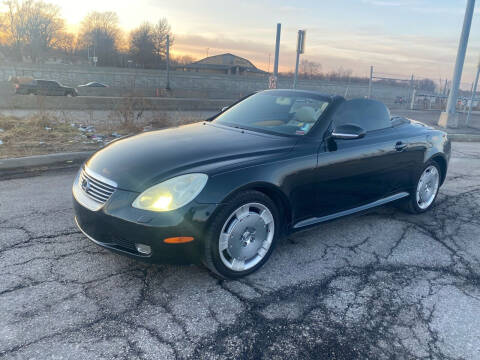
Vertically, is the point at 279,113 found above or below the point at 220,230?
above

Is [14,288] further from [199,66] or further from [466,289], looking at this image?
[199,66]

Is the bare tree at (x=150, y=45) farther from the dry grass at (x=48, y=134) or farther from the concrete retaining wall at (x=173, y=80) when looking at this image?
the dry grass at (x=48, y=134)

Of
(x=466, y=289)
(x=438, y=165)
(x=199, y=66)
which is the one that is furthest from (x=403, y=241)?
(x=199, y=66)

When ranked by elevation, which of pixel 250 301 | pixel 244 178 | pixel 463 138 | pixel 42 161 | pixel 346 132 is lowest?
pixel 250 301

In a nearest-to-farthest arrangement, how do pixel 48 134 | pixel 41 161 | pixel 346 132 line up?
1. pixel 346 132
2. pixel 41 161
3. pixel 48 134

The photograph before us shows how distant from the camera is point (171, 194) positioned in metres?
2.81

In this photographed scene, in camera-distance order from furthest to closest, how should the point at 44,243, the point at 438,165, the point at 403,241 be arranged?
the point at 438,165 < the point at 403,241 < the point at 44,243

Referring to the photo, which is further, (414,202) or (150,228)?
(414,202)

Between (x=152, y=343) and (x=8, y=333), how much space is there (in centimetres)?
91

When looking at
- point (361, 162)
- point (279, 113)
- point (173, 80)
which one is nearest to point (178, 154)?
point (279, 113)

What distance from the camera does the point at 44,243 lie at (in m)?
3.65

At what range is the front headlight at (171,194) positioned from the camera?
2.78 meters

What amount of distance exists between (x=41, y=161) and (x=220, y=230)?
4947 millimetres

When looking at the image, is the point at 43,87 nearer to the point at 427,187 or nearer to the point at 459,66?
the point at 459,66
